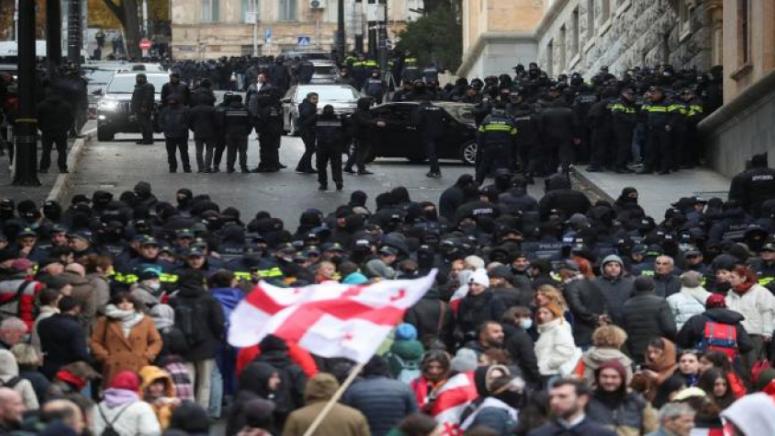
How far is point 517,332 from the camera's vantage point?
17938mm

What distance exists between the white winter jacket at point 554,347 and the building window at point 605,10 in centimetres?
3259

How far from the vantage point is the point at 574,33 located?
5466cm

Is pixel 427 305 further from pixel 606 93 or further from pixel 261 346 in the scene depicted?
pixel 606 93

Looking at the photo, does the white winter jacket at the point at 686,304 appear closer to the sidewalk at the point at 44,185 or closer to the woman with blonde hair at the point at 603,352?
the woman with blonde hair at the point at 603,352

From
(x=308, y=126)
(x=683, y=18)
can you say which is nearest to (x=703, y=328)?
(x=308, y=126)

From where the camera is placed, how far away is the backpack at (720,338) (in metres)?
18.7

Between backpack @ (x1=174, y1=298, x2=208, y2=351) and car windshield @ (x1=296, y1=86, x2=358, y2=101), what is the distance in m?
27.7

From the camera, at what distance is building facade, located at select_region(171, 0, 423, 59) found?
118 meters

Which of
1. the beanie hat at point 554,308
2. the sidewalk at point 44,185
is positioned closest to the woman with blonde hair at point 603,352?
the beanie hat at point 554,308

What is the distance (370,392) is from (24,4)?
2124cm

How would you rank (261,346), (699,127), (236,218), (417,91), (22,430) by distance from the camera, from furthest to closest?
(417,91), (699,127), (236,218), (261,346), (22,430)

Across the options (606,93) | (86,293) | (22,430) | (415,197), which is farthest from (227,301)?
(606,93)

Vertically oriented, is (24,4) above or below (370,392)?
above

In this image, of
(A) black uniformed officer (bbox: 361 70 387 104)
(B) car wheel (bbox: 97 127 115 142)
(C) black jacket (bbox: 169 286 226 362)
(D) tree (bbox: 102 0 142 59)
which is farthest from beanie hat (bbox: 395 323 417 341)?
(D) tree (bbox: 102 0 142 59)
